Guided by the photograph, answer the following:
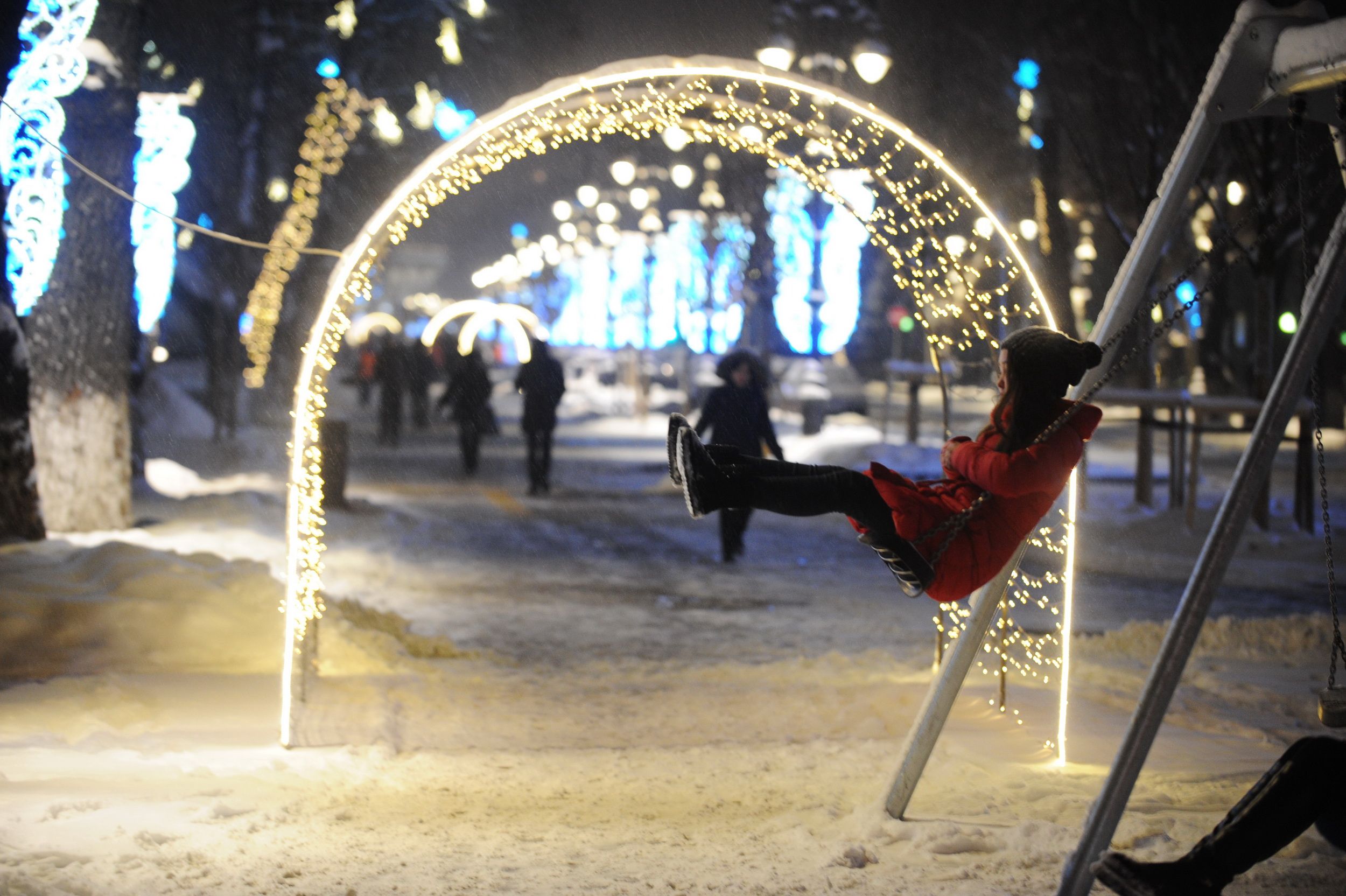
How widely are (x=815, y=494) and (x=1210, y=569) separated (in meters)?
1.27

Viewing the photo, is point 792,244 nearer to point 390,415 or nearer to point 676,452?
point 390,415

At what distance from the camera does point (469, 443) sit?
1908 cm

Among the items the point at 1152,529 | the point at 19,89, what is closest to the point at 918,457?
the point at 1152,529

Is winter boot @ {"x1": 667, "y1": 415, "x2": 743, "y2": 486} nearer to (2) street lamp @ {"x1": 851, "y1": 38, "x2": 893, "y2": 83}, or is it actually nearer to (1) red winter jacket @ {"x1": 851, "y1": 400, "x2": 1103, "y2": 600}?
(1) red winter jacket @ {"x1": 851, "y1": 400, "x2": 1103, "y2": 600}

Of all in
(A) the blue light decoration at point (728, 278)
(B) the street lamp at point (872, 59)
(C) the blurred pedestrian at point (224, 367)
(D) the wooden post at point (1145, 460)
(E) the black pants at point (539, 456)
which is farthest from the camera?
(A) the blue light decoration at point (728, 278)

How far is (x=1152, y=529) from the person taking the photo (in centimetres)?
1348

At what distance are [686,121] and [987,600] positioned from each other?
286 cm

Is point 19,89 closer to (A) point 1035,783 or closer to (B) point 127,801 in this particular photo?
(B) point 127,801

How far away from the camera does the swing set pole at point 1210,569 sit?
134 inches

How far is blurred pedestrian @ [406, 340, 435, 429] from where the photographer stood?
28.2 m

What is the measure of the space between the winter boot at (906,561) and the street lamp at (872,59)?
12.2 m

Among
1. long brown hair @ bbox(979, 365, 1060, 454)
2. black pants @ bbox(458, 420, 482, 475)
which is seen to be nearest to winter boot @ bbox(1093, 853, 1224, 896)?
long brown hair @ bbox(979, 365, 1060, 454)

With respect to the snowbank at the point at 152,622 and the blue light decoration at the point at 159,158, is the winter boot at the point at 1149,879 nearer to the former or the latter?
the snowbank at the point at 152,622

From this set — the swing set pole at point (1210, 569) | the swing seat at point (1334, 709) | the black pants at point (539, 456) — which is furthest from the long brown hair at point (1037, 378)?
the black pants at point (539, 456)
